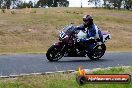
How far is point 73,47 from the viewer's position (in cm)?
1612

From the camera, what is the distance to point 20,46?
1314 inches

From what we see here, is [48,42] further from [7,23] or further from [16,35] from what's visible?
[7,23]

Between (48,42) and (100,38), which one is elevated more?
(100,38)

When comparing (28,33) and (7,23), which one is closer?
(28,33)

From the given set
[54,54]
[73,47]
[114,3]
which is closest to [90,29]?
[73,47]

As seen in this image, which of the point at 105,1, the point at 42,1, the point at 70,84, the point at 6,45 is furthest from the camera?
the point at 42,1

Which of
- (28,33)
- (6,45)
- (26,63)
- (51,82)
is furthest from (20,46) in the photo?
(51,82)

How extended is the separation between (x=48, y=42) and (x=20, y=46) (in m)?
3.75

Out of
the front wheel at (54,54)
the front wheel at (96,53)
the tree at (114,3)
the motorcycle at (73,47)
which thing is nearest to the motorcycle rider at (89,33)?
the motorcycle at (73,47)

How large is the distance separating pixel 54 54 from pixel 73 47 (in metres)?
1.02

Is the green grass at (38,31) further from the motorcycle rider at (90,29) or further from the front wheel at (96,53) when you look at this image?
the motorcycle rider at (90,29)

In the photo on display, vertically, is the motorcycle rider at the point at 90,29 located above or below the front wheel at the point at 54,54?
above

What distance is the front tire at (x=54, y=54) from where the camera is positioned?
15242mm

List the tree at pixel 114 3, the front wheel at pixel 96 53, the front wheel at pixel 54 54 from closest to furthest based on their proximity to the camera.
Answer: the front wheel at pixel 54 54 → the front wheel at pixel 96 53 → the tree at pixel 114 3
